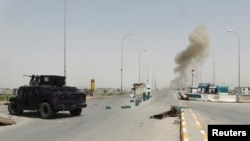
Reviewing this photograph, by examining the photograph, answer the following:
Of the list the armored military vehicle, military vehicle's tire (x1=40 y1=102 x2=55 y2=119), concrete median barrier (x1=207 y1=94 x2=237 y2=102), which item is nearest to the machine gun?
the armored military vehicle

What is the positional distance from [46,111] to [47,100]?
57 cm

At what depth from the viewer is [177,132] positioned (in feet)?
50.3

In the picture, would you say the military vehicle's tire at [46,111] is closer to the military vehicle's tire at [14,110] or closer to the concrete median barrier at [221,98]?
the military vehicle's tire at [14,110]

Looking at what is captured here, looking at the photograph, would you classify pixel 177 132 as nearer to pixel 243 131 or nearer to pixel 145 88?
pixel 243 131

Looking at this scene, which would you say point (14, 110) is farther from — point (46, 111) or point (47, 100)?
point (47, 100)

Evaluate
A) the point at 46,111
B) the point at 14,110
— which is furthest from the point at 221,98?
the point at 46,111

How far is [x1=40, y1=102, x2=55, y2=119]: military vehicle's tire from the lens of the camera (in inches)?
852

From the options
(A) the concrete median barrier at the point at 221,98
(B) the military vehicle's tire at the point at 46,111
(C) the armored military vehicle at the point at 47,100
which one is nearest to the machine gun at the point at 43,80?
(C) the armored military vehicle at the point at 47,100

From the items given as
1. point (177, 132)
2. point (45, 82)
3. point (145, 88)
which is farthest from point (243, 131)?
point (145, 88)

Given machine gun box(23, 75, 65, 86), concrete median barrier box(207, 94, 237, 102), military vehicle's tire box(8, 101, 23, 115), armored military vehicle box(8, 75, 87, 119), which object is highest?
machine gun box(23, 75, 65, 86)

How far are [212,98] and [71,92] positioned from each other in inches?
1324

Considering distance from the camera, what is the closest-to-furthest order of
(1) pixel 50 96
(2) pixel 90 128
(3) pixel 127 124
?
(2) pixel 90 128, (3) pixel 127 124, (1) pixel 50 96

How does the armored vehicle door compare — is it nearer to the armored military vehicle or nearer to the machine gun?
the armored military vehicle

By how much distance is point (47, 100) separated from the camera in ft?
72.2
